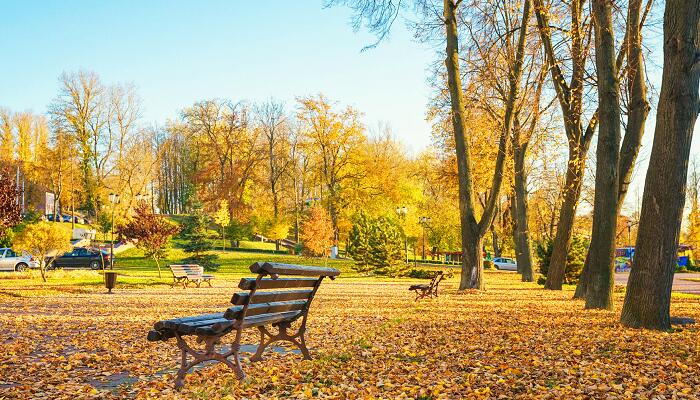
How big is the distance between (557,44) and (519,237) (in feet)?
47.3

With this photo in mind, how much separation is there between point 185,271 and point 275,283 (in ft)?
65.4

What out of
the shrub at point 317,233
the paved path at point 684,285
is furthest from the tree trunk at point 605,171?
the shrub at point 317,233

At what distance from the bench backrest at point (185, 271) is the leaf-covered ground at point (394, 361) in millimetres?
12323

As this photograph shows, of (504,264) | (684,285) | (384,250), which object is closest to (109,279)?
(384,250)

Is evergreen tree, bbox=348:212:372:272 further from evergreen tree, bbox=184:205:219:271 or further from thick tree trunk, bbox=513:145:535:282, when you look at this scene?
thick tree trunk, bbox=513:145:535:282

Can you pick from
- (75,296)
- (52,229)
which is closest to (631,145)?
(75,296)

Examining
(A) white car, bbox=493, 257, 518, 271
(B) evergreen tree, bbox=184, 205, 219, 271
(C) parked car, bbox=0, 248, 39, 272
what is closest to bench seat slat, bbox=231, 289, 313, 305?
(B) evergreen tree, bbox=184, 205, 219, 271

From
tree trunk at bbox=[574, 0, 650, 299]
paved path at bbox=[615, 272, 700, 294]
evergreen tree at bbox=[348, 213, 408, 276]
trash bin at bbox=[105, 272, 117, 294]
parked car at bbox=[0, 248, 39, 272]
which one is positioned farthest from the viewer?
parked car at bbox=[0, 248, 39, 272]

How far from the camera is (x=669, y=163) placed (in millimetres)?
8680

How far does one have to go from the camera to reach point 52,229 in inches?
903

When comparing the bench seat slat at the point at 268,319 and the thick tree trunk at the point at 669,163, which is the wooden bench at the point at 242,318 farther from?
the thick tree trunk at the point at 669,163

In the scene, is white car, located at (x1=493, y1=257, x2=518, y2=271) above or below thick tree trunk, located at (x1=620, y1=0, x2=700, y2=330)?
below

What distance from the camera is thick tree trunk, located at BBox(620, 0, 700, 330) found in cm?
857

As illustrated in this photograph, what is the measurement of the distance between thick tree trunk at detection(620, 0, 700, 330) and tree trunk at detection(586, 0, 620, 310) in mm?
3361
